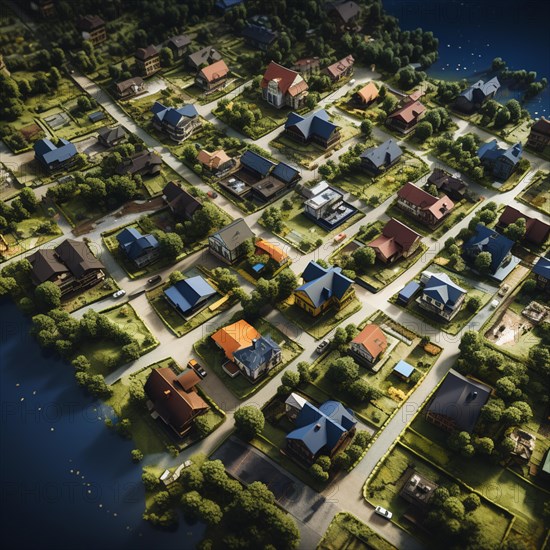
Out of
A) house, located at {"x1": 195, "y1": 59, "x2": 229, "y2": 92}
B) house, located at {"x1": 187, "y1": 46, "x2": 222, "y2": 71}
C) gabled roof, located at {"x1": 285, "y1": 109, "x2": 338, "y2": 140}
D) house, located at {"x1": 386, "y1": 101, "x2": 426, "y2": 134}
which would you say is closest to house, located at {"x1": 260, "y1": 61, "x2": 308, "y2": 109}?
gabled roof, located at {"x1": 285, "y1": 109, "x2": 338, "y2": 140}

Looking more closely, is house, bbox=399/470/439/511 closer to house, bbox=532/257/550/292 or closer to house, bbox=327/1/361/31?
house, bbox=532/257/550/292

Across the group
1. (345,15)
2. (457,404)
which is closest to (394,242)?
(457,404)

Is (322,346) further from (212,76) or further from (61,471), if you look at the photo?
(212,76)

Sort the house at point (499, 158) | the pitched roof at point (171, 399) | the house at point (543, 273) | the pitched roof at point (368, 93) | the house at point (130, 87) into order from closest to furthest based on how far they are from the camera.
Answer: the pitched roof at point (171, 399), the house at point (543, 273), the house at point (499, 158), the pitched roof at point (368, 93), the house at point (130, 87)

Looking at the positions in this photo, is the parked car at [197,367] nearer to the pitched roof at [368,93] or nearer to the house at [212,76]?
the pitched roof at [368,93]

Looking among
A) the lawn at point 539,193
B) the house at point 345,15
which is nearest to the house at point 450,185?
the lawn at point 539,193
